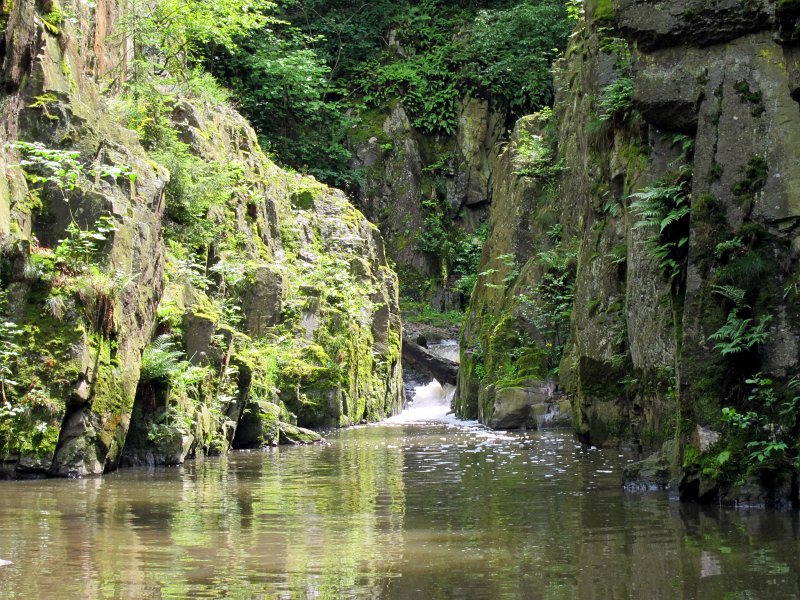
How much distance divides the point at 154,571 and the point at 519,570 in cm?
254

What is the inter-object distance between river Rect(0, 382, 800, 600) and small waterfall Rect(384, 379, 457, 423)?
2126 cm

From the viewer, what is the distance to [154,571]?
7.08m

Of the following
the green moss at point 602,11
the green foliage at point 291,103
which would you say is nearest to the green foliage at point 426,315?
the green foliage at point 291,103

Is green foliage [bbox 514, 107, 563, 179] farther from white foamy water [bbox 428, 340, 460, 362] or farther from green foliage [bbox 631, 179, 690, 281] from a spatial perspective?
green foliage [bbox 631, 179, 690, 281]

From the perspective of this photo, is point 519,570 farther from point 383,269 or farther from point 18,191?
point 383,269

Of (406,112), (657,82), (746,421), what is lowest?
(746,421)

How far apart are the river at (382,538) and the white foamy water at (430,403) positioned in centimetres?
2096

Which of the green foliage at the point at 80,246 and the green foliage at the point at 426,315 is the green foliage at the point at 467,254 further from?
the green foliage at the point at 80,246

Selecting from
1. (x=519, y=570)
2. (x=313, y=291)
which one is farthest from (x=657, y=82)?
(x=313, y=291)

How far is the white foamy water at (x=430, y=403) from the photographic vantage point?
35.7m

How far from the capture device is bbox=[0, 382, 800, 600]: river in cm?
664

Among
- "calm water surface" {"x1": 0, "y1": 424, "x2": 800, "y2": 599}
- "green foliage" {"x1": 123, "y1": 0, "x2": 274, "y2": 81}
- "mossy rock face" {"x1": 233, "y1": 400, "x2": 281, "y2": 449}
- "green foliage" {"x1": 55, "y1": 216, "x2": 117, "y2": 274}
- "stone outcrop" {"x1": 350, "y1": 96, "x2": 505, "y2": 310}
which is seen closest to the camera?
"calm water surface" {"x1": 0, "y1": 424, "x2": 800, "y2": 599}

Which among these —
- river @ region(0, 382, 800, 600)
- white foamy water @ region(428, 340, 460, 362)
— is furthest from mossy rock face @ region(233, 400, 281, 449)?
white foamy water @ region(428, 340, 460, 362)

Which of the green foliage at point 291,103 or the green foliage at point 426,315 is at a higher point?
the green foliage at point 291,103
